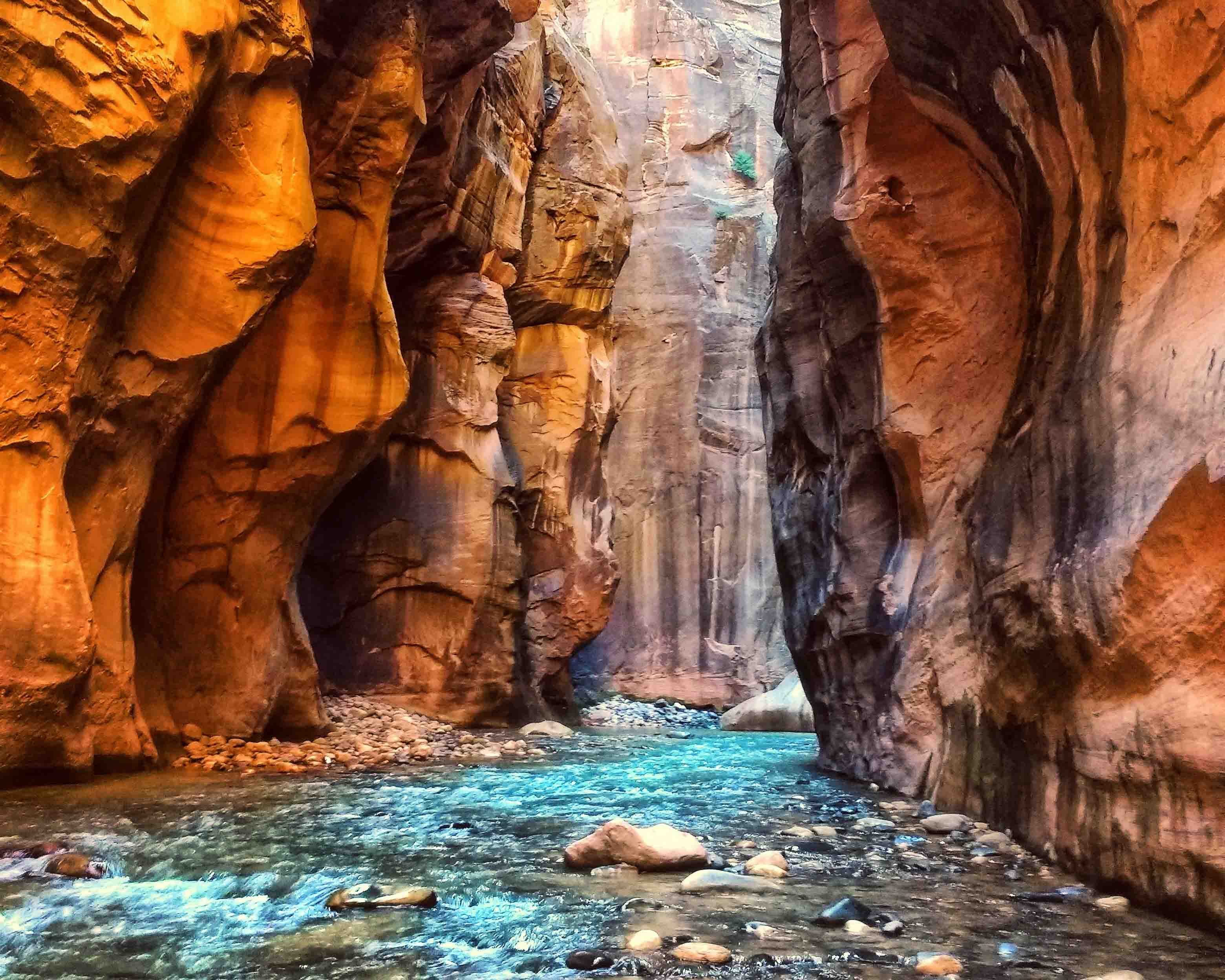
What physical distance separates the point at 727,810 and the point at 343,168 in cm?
858

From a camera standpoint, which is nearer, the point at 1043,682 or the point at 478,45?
the point at 1043,682

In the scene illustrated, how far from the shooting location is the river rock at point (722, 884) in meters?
4.14

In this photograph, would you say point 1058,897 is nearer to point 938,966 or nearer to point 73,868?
point 938,966

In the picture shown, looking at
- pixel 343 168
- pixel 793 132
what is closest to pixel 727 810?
pixel 793 132

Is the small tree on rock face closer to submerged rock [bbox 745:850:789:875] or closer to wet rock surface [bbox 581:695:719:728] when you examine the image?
wet rock surface [bbox 581:695:719:728]

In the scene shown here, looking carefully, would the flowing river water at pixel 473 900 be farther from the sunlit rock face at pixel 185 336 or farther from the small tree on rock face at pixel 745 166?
the small tree on rock face at pixel 745 166

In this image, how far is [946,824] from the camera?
563cm

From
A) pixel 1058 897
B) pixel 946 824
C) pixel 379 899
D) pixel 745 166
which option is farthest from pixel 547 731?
pixel 745 166

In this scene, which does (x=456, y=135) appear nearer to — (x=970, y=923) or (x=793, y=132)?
(x=793, y=132)

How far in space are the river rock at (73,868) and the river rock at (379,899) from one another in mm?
1197

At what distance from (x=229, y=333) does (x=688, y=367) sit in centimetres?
2133

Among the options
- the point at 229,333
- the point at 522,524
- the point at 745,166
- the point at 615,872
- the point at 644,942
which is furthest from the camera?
the point at 745,166

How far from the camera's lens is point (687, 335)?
29.4 meters

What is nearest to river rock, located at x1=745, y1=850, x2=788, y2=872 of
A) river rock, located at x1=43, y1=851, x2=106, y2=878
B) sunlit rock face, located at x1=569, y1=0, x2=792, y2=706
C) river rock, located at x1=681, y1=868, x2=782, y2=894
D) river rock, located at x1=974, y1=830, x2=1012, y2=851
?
river rock, located at x1=681, y1=868, x2=782, y2=894
